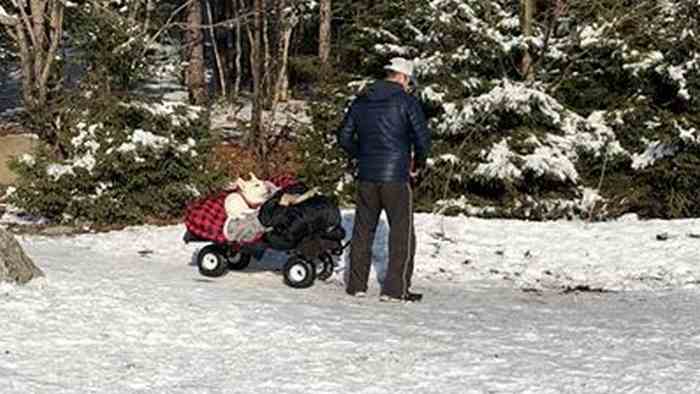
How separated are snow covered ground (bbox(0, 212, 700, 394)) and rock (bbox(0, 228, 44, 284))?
5.9 inches

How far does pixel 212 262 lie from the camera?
9266 millimetres

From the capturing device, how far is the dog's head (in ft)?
30.2

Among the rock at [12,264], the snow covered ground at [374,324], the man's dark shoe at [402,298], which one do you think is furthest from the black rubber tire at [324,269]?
the rock at [12,264]

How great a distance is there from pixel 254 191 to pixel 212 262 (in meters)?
0.72

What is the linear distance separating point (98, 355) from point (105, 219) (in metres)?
7.49

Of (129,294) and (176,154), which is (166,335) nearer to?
(129,294)

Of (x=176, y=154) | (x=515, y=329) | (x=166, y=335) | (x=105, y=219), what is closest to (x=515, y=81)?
(x=176, y=154)

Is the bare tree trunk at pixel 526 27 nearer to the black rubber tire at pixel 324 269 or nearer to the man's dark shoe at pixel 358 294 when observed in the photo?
the black rubber tire at pixel 324 269

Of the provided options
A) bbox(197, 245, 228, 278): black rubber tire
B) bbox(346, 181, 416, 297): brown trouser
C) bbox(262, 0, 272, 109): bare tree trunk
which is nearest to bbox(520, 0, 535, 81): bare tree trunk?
bbox(262, 0, 272, 109): bare tree trunk

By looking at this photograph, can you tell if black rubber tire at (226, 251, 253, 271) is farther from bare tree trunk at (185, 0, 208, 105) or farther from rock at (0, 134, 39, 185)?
bare tree trunk at (185, 0, 208, 105)

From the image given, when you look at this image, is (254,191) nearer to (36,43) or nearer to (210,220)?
(210,220)

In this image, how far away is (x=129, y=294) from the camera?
759cm

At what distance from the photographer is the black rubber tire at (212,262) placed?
9266 millimetres

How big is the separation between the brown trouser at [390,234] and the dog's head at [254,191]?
1005mm
